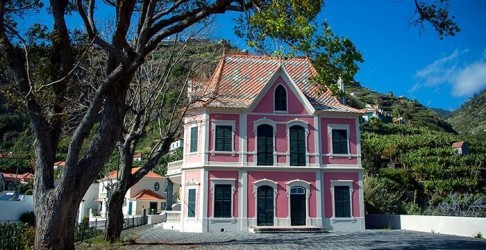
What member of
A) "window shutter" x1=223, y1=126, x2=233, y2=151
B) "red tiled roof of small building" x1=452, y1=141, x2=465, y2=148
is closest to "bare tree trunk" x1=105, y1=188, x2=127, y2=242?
"window shutter" x1=223, y1=126, x2=233, y2=151

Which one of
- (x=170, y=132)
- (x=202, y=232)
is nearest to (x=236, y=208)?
(x=202, y=232)

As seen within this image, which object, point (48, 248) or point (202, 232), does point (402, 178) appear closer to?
point (202, 232)

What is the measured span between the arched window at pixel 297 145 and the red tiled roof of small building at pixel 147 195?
2801 centimetres

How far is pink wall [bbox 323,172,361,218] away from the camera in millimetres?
25981

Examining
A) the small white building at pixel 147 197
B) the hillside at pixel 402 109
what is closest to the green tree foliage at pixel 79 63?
the small white building at pixel 147 197

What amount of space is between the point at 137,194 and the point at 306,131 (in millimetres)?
31085

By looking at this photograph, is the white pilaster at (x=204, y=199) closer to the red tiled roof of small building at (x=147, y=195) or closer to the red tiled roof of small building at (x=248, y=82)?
the red tiled roof of small building at (x=248, y=82)

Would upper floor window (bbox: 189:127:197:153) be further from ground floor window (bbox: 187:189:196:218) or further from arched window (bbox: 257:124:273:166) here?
arched window (bbox: 257:124:273:166)

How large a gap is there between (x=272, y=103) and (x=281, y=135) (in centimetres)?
207

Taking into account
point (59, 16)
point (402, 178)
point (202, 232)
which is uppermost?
point (59, 16)

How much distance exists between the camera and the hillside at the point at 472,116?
129 meters

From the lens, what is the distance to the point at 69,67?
36.1 feet

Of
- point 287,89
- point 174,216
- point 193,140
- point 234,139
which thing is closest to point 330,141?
point 287,89

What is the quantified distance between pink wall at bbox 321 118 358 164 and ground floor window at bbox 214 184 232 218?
627 centimetres
